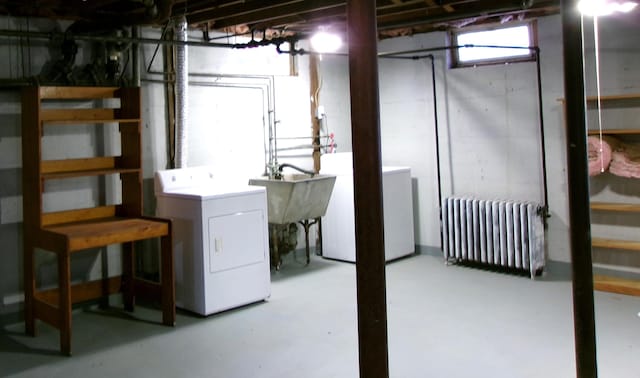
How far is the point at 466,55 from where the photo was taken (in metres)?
5.76

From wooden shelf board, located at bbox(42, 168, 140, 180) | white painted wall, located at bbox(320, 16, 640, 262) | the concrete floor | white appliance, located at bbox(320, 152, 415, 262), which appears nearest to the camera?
the concrete floor

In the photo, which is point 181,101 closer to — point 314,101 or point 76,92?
point 76,92

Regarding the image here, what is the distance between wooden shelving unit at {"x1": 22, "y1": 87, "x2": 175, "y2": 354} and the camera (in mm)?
3719

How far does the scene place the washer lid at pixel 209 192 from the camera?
425cm

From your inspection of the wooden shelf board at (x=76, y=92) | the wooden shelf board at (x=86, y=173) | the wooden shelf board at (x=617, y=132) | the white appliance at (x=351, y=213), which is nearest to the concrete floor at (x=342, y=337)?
the white appliance at (x=351, y=213)

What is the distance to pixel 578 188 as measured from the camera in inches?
84.4

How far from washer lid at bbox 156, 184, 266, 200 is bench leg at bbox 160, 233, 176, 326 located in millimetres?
373

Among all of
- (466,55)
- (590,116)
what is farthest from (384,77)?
(590,116)

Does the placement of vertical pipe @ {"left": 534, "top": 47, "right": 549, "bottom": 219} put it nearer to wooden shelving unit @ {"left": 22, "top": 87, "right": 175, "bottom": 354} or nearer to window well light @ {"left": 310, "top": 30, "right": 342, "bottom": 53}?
window well light @ {"left": 310, "top": 30, "right": 342, "bottom": 53}

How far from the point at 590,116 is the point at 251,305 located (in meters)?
3.15

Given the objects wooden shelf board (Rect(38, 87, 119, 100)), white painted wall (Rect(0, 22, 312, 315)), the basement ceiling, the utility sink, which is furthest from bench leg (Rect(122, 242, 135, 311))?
the basement ceiling

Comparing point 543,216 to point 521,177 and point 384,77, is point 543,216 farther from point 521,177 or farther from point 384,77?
point 384,77

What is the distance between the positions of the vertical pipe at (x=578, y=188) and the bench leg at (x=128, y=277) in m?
3.35

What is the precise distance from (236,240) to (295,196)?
0.89m
